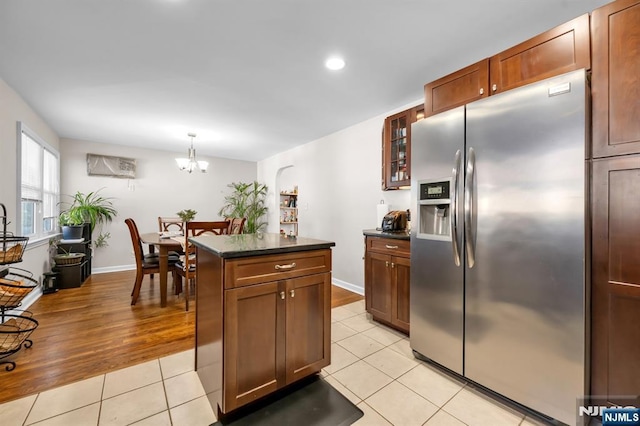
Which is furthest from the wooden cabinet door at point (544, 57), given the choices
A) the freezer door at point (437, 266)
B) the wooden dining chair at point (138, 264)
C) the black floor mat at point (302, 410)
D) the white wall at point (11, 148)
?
the white wall at point (11, 148)

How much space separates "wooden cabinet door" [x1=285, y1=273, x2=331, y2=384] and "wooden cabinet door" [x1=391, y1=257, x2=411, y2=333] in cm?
98

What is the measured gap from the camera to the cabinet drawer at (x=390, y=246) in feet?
7.83

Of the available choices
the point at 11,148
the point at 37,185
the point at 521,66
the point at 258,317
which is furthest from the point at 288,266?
the point at 37,185

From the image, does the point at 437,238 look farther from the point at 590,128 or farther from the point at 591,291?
the point at 590,128

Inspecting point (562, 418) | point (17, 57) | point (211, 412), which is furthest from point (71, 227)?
point (562, 418)

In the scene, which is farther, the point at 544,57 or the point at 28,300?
the point at 28,300

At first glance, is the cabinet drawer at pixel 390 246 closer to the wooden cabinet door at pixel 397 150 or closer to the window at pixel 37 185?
the wooden cabinet door at pixel 397 150

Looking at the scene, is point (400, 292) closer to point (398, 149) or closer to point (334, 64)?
point (398, 149)

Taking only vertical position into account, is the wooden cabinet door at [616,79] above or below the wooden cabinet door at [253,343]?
above

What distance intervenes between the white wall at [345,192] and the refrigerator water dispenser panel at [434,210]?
118 centimetres

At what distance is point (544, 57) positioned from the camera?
1572mm

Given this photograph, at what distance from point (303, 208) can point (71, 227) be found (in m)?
3.75

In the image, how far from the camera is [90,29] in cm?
188

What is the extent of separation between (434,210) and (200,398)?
2.04m
